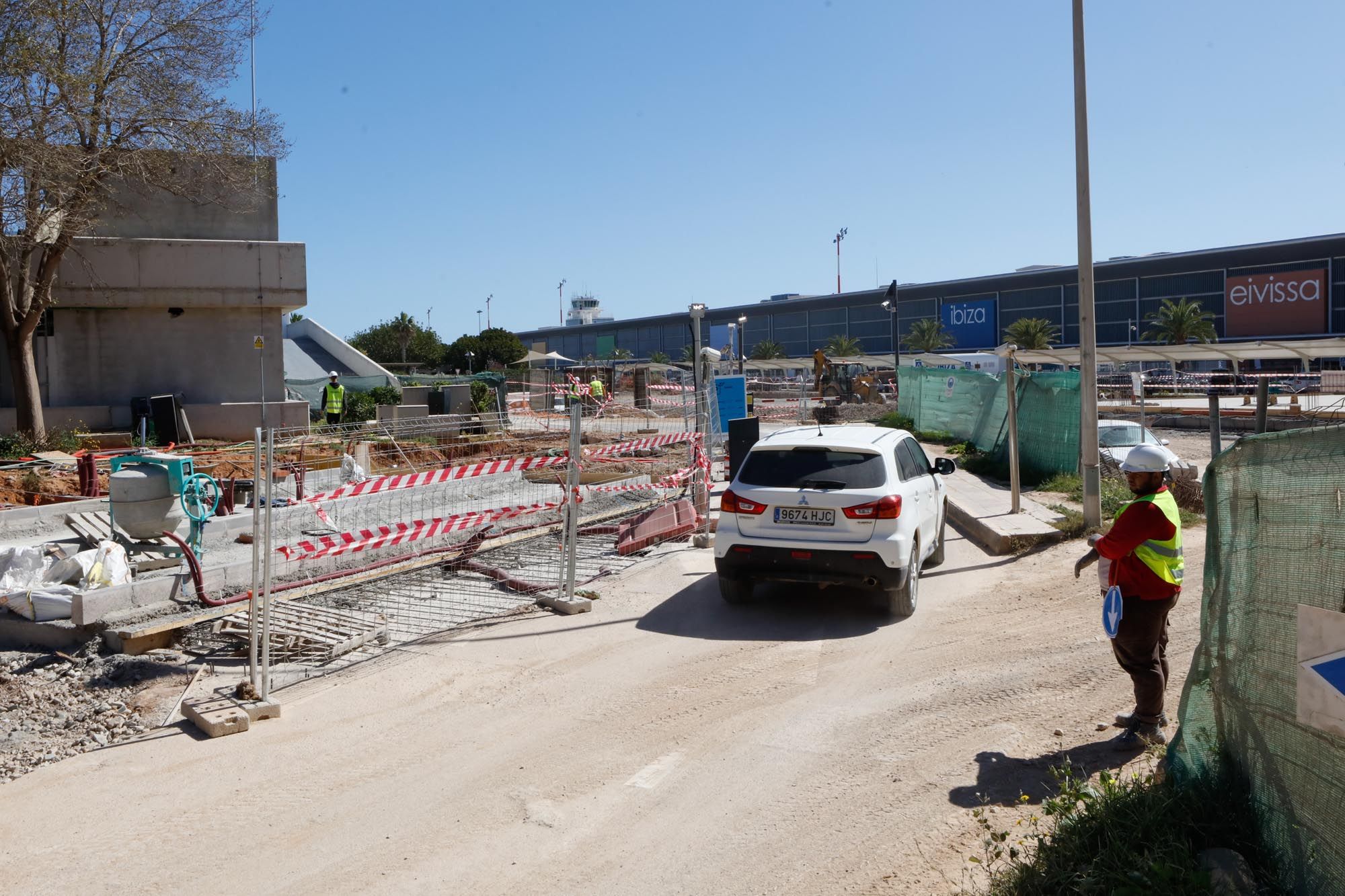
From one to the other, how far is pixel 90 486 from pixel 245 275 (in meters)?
13.1

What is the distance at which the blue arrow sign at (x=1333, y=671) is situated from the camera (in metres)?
3.31

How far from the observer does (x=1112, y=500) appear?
45.6 feet

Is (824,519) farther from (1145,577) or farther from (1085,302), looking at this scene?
(1085,302)

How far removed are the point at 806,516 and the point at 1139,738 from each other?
3.71 meters

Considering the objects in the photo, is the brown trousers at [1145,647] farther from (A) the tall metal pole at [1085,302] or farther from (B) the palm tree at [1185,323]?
(B) the palm tree at [1185,323]

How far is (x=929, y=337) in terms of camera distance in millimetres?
80062

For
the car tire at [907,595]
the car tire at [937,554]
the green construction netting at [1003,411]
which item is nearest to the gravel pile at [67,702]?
the car tire at [907,595]

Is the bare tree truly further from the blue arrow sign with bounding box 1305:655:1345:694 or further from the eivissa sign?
the eivissa sign

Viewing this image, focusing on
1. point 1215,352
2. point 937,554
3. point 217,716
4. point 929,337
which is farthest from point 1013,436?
point 929,337

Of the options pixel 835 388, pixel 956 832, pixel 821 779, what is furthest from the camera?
pixel 835 388

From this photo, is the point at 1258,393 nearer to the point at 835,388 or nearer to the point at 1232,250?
the point at 835,388

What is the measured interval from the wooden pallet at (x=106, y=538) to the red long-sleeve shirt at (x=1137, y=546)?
25.9 feet

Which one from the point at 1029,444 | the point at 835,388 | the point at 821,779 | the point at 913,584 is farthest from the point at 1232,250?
the point at 821,779

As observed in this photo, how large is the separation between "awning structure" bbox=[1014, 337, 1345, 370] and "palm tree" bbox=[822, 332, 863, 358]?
1220 inches
